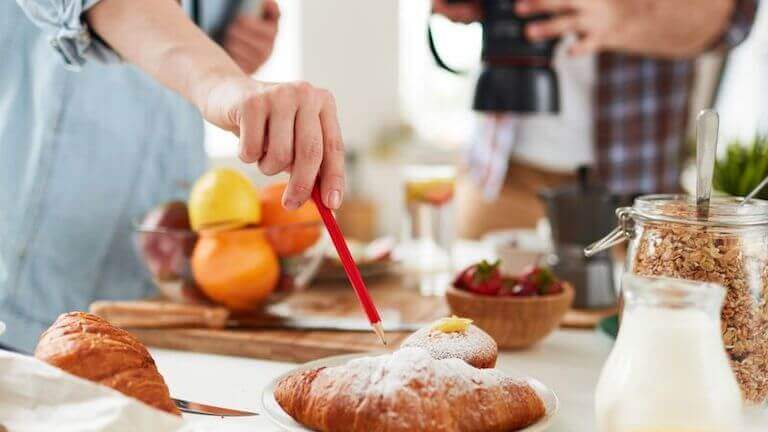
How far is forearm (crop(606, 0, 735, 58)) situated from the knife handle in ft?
4.13

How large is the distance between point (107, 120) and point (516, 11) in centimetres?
70

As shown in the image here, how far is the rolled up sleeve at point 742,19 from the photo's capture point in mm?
2012

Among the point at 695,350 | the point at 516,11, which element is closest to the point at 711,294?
the point at 695,350

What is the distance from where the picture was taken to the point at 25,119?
1287 millimetres

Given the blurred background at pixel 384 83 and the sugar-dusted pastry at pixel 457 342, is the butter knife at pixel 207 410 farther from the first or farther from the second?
the blurred background at pixel 384 83

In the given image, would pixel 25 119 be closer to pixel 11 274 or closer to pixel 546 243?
pixel 11 274

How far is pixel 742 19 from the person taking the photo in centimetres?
202

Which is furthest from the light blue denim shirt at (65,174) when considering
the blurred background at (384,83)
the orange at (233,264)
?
the blurred background at (384,83)

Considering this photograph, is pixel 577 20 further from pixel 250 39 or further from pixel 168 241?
pixel 168 241

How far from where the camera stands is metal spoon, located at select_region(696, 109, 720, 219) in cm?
81

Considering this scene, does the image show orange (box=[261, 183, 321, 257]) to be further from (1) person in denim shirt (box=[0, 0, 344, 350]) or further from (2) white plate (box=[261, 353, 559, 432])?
(2) white plate (box=[261, 353, 559, 432])

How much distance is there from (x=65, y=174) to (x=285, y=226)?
367 mm

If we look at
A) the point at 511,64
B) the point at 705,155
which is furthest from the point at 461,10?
the point at 705,155

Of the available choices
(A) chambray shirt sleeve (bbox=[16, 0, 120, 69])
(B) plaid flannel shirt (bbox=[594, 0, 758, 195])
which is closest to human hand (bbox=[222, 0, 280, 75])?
(A) chambray shirt sleeve (bbox=[16, 0, 120, 69])
